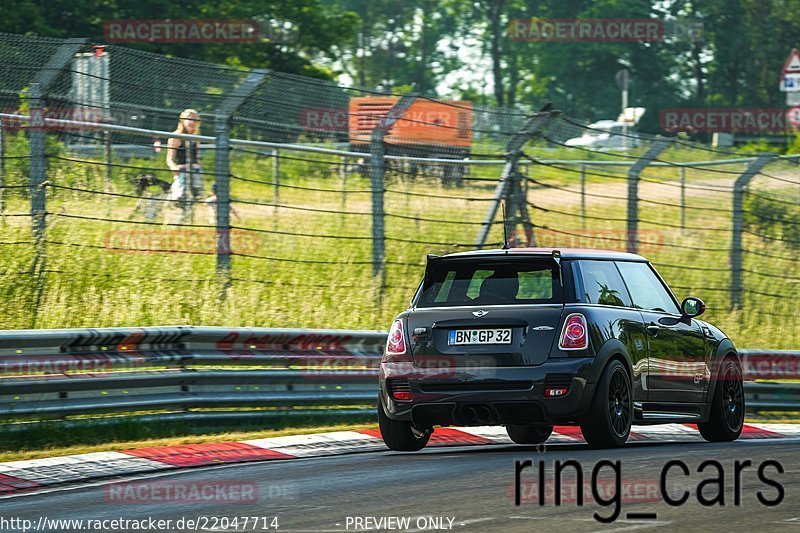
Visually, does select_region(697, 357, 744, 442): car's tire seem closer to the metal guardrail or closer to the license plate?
the license plate

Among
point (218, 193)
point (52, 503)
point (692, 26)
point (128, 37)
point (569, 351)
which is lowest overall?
point (52, 503)

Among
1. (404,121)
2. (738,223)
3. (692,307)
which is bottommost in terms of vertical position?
(692,307)

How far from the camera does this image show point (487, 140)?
57.7 feet

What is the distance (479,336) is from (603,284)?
1218 mm

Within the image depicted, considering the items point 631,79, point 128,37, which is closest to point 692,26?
point 631,79

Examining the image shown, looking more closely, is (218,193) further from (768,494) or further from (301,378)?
(768,494)

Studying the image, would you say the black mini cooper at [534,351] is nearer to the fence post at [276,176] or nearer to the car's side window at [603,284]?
the car's side window at [603,284]

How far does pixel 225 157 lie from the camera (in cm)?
1552

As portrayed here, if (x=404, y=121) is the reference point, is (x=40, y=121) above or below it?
below

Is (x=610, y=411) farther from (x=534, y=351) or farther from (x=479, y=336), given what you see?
(x=479, y=336)

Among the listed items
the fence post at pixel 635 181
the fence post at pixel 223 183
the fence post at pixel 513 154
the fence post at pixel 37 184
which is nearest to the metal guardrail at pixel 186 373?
the fence post at pixel 223 183

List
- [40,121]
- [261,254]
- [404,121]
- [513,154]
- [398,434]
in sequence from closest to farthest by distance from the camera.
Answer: [398,434] → [40,121] → [404,121] → [513,154] → [261,254]

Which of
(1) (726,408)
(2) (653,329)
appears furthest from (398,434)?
(1) (726,408)

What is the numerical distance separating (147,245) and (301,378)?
4881 mm
